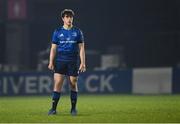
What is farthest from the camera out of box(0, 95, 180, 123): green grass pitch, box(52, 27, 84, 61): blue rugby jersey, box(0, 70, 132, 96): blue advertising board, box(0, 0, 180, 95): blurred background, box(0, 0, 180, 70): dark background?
box(0, 0, 180, 70): dark background

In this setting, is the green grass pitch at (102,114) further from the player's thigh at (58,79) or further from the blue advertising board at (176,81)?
the blue advertising board at (176,81)

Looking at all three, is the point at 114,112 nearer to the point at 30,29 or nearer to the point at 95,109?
the point at 95,109

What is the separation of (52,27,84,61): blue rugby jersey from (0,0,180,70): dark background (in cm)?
1430

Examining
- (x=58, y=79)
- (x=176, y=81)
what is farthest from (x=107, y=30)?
(x=58, y=79)

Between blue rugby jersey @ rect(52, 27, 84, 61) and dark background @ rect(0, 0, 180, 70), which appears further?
dark background @ rect(0, 0, 180, 70)

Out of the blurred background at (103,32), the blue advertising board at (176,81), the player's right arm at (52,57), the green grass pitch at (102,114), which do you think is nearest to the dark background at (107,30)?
the blurred background at (103,32)

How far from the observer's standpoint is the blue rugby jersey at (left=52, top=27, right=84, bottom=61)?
1512 cm

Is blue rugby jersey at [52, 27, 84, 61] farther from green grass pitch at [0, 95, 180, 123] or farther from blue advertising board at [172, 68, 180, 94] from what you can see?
blue advertising board at [172, 68, 180, 94]

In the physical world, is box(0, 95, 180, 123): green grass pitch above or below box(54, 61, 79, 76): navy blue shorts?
below

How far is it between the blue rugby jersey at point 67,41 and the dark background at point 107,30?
1430 centimetres

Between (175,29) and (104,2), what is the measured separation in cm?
351

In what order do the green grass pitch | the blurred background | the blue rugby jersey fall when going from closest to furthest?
the green grass pitch → the blue rugby jersey → the blurred background

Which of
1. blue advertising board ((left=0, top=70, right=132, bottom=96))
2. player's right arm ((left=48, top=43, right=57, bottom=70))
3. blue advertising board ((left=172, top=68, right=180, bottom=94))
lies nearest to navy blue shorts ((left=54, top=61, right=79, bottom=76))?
player's right arm ((left=48, top=43, right=57, bottom=70))

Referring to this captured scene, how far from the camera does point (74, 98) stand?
600 inches
